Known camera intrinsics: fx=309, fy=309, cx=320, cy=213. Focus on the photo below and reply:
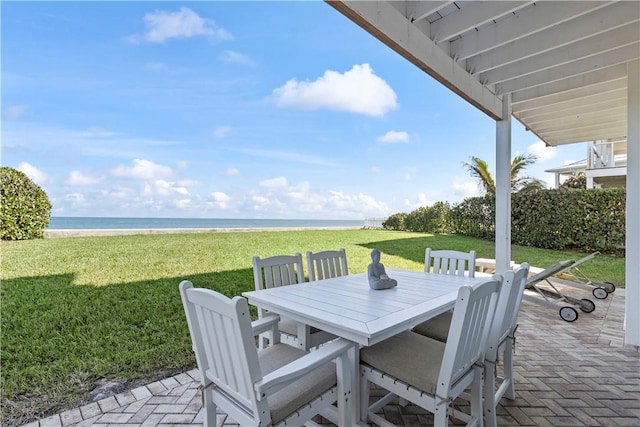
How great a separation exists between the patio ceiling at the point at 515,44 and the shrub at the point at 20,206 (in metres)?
8.18

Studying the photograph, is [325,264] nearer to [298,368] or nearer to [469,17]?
[298,368]

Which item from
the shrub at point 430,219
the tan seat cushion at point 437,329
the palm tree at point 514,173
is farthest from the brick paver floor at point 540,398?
the palm tree at point 514,173

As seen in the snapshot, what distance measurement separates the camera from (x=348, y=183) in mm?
21172

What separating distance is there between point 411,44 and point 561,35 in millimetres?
1390

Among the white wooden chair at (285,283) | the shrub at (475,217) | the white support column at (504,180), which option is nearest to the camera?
the white wooden chair at (285,283)

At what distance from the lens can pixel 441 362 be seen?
1.59 m

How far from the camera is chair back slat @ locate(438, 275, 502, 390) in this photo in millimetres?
1336

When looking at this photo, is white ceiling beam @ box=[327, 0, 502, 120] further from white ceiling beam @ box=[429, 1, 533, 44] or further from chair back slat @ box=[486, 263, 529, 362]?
chair back slat @ box=[486, 263, 529, 362]

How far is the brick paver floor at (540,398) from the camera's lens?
1.94 m

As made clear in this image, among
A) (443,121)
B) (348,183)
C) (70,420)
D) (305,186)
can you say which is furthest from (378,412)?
(305,186)

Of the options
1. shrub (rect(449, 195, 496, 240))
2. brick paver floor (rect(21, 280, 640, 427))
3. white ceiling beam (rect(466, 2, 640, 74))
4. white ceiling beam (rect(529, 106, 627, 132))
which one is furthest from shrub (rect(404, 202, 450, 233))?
white ceiling beam (rect(466, 2, 640, 74))

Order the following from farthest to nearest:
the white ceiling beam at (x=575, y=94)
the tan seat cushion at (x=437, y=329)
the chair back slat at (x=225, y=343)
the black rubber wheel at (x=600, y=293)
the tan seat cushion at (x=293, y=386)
→ the black rubber wheel at (x=600, y=293)
the white ceiling beam at (x=575, y=94)
the tan seat cushion at (x=437, y=329)
the tan seat cushion at (x=293, y=386)
the chair back slat at (x=225, y=343)

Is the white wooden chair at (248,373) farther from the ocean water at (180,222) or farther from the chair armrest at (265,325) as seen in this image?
the ocean water at (180,222)

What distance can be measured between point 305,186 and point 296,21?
17.3 m
